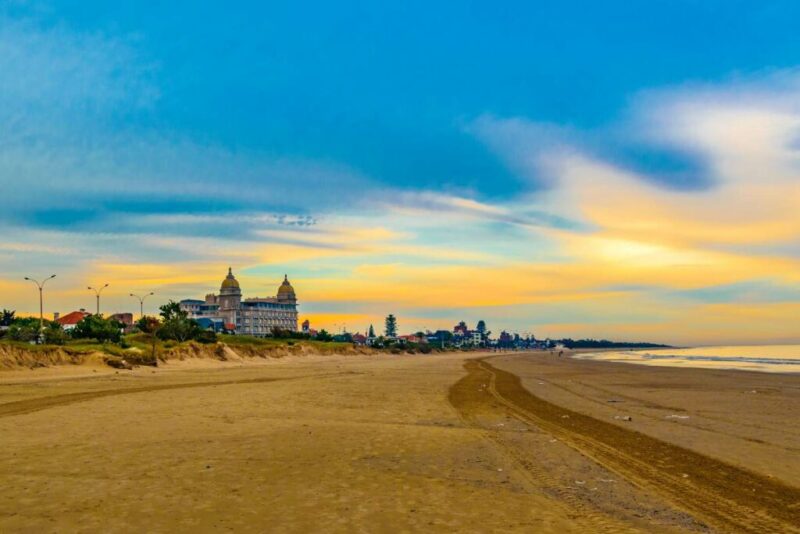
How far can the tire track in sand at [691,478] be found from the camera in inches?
396

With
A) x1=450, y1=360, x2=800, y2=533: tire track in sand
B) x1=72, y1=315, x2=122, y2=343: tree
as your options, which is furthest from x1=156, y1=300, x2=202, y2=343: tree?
x1=450, y1=360, x2=800, y2=533: tire track in sand

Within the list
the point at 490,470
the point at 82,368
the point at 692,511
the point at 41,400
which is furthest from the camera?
the point at 82,368

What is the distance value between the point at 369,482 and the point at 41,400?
22.9m

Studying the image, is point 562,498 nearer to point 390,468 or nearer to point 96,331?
point 390,468

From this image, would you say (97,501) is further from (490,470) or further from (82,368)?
(82,368)

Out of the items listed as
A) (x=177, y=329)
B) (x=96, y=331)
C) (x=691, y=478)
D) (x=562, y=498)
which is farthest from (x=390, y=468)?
(x=177, y=329)

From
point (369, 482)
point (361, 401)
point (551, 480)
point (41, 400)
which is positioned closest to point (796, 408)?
point (361, 401)

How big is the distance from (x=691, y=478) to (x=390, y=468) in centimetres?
641

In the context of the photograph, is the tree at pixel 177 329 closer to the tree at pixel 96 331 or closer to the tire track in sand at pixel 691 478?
the tree at pixel 96 331

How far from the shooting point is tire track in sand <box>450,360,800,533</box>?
33.0 ft

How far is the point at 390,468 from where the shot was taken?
13617 mm

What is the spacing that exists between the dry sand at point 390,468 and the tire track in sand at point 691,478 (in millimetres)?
57

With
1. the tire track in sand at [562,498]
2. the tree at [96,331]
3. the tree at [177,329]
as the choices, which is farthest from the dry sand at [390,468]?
the tree at [177,329]

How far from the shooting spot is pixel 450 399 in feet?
105
